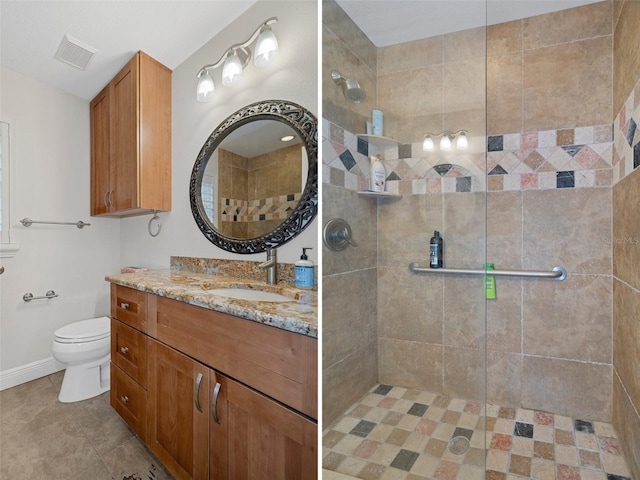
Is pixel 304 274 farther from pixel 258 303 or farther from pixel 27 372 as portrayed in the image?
pixel 27 372

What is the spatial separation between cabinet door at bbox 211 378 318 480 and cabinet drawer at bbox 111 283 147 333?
0.64m

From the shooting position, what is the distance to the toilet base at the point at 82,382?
5.67 feet

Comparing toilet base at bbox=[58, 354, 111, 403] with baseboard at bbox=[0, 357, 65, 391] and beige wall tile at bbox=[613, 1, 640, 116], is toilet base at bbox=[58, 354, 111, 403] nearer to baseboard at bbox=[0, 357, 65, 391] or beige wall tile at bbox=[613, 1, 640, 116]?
baseboard at bbox=[0, 357, 65, 391]

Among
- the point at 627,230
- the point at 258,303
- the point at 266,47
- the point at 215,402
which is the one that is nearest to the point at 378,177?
the point at 258,303

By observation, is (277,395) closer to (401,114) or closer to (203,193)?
(401,114)

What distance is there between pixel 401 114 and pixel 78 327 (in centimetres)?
227

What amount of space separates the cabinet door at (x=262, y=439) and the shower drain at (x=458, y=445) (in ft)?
0.91

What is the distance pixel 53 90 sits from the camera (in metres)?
2.05

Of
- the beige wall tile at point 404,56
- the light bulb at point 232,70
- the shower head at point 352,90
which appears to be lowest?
the shower head at point 352,90

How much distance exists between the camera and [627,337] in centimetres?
98

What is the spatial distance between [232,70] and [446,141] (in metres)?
1.33

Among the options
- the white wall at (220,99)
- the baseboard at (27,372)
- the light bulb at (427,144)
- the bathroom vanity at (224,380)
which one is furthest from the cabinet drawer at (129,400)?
the light bulb at (427,144)

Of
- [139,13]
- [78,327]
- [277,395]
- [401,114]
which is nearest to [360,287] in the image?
[401,114]

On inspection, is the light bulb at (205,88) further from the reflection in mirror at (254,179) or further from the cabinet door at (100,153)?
the cabinet door at (100,153)
